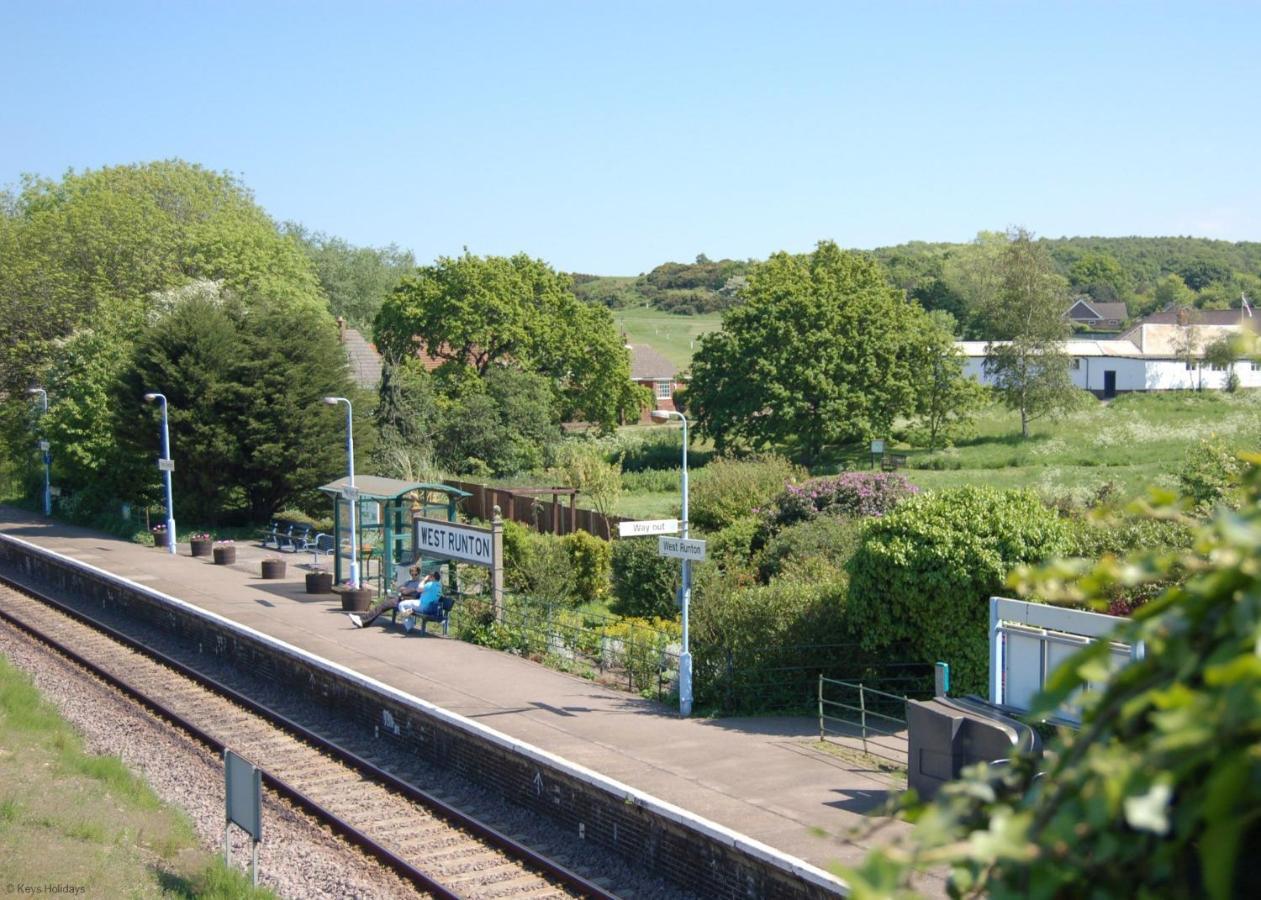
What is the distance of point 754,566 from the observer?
27484 mm

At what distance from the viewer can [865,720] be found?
1702 cm

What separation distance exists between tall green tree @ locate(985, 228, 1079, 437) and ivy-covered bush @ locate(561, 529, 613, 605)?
32170mm

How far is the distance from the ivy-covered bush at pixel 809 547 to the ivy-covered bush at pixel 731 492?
6.30 metres

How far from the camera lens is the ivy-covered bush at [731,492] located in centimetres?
3403

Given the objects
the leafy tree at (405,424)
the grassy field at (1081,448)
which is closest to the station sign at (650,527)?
the grassy field at (1081,448)

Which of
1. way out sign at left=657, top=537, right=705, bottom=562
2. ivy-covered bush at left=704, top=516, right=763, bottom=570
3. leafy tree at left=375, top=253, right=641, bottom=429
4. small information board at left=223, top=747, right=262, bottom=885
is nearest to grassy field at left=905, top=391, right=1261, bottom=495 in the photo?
ivy-covered bush at left=704, top=516, right=763, bottom=570

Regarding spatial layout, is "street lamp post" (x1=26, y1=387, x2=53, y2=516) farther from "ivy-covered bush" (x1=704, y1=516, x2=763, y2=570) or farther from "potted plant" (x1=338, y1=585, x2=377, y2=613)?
"ivy-covered bush" (x1=704, y1=516, x2=763, y2=570)

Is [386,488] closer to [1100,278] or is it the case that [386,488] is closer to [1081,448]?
[1081,448]

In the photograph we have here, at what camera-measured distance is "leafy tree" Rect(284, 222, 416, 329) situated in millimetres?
104500

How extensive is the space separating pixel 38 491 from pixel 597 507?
89.9 ft

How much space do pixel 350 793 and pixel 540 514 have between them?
929 inches

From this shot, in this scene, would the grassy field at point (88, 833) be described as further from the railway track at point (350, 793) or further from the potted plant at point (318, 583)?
the potted plant at point (318, 583)

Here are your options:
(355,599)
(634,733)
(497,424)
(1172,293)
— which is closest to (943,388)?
(497,424)

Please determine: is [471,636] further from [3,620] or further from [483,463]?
[483,463]
